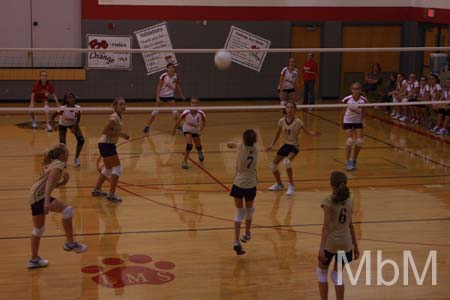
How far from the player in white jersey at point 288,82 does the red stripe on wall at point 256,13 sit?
372 cm

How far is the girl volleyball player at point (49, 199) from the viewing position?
30.1ft

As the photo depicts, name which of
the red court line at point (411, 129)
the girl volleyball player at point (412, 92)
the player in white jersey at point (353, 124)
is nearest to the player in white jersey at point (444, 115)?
the red court line at point (411, 129)

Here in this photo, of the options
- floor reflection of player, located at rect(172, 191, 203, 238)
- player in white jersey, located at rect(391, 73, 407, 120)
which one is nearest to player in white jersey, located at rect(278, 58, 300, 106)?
player in white jersey, located at rect(391, 73, 407, 120)

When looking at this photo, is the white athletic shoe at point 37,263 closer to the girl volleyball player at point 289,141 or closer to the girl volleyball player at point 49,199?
the girl volleyball player at point 49,199

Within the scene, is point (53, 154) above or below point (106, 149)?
above

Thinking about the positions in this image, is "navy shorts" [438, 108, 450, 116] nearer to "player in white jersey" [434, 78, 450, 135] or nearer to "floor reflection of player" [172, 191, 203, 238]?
→ "player in white jersey" [434, 78, 450, 135]

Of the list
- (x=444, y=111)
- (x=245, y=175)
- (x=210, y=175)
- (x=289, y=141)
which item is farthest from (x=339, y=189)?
(x=444, y=111)

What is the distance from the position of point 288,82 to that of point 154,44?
4.94 m

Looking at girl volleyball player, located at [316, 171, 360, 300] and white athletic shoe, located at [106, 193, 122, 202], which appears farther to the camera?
white athletic shoe, located at [106, 193, 122, 202]

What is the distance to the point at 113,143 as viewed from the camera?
1267 cm

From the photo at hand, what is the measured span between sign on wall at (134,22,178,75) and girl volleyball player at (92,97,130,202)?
11.0 m

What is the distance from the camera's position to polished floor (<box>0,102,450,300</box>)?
9.39m

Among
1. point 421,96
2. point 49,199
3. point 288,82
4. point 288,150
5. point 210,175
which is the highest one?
point 288,82

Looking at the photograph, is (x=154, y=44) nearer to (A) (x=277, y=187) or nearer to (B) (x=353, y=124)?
(B) (x=353, y=124)
